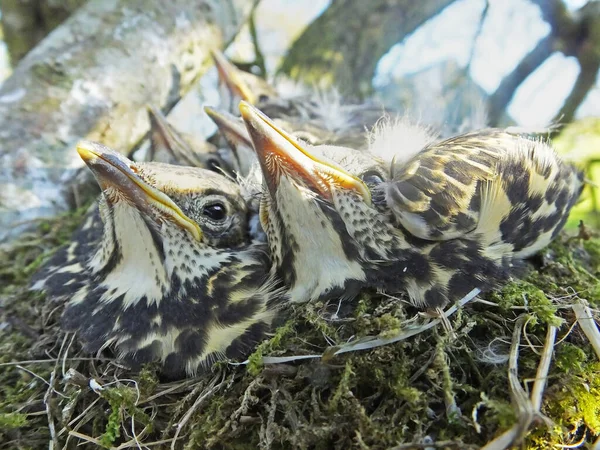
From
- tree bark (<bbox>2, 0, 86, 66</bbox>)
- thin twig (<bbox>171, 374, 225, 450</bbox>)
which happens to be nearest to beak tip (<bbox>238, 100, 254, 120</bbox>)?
thin twig (<bbox>171, 374, 225, 450</bbox>)

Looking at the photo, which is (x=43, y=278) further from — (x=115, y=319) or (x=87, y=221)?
(x=115, y=319)

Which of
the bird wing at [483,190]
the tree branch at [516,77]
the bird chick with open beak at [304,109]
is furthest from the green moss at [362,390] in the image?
the tree branch at [516,77]

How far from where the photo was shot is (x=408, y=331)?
951 mm

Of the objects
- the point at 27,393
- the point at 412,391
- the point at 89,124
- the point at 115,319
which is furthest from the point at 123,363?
the point at 89,124

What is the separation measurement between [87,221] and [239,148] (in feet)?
1.91

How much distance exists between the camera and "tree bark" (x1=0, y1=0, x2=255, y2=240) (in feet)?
5.50

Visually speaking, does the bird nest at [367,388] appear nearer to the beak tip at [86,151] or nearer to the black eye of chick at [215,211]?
the black eye of chick at [215,211]

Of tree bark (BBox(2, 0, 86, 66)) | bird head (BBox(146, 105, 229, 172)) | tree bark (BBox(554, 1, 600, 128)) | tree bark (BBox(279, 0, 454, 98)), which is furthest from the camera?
tree bark (BBox(279, 0, 454, 98))

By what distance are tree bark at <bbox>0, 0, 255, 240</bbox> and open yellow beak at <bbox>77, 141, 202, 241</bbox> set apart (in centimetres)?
84

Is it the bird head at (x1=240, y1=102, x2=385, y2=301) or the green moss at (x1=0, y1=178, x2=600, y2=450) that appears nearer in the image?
the green moss at (x1=0, y1=178, x2=600, y2=450)

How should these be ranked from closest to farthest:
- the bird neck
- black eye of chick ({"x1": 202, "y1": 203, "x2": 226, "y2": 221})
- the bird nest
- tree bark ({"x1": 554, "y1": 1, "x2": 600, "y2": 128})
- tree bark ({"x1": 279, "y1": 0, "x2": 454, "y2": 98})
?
the bird nest, the bird neck, black eye of chick ({"x1": 202, "y1": 203, "x2": 226, "y2": 221}), tree bark ({"x1": 554, "y1": 1, "x2": 600, "y2": 128}), tree bark ({"x1": 279, "y1": 0, "x2": 454, "y2": 98})

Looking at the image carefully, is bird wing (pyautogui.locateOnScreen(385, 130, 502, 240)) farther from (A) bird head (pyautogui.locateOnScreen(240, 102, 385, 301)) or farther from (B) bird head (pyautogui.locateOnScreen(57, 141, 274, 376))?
(B) bird head (pyautogui.locateOnScreen(57, 141, 274, 376))

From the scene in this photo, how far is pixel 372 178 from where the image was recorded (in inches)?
45.6

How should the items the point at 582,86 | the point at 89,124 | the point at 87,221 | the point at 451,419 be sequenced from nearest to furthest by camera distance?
the point at 451,419, the point at 87,221, the point at 89,124, the point at 582,86
